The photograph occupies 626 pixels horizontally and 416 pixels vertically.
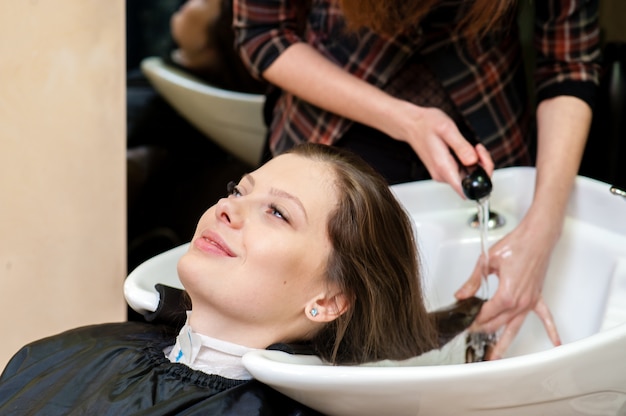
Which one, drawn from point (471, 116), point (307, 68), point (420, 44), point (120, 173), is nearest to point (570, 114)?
point (471, 116)

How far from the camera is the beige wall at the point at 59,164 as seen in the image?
5.24 feet

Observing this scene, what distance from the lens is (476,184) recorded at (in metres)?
1.47

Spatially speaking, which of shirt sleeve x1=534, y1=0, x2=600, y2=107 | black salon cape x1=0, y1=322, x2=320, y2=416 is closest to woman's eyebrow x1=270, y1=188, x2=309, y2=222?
black salon cape x1=0, y1=322, x2=320, y2=416

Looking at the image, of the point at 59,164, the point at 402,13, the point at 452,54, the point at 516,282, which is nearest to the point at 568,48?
the point at 452,54

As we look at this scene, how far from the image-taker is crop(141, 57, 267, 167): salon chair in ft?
8.76

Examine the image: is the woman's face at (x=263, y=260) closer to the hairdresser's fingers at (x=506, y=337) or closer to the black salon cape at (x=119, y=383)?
the black salon cape at (x=119, y=383)

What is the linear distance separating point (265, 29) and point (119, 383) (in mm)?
707

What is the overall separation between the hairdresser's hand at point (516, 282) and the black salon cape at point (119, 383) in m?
0.41

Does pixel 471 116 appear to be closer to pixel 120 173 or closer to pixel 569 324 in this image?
pixel 569 324

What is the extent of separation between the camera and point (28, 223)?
1.67m

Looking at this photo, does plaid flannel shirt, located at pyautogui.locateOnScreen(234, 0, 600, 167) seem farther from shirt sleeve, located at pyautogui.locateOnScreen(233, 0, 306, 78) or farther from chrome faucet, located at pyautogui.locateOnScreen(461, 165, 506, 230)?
chrome faucet, located at pyautogui.locateOnScreen(461, 165, 506, 230)

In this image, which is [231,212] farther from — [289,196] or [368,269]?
[368,269]

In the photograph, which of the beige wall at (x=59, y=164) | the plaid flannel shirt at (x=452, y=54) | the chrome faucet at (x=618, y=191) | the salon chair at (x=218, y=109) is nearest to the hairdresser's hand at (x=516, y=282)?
the chrome faucet at (x=618, y=191)

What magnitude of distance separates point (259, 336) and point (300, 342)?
2.8 inches
